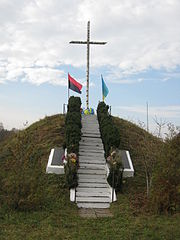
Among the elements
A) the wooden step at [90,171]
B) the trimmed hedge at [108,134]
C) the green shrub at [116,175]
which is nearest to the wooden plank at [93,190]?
the green shrub at [116,175]

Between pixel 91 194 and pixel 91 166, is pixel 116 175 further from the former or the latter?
pixel 91 166

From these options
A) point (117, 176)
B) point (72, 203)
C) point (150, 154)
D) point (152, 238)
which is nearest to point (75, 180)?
point (72, 203)

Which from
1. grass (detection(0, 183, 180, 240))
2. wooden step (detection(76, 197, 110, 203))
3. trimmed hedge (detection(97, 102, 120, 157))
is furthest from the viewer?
trimmed hedge (detection(97, 102, 120, 157))

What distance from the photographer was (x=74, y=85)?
61.1ft

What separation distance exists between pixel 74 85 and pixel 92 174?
853 cm

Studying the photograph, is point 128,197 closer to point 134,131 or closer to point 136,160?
point 136,160

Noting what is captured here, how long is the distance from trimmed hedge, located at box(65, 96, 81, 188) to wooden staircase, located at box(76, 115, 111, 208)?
52 centimetres

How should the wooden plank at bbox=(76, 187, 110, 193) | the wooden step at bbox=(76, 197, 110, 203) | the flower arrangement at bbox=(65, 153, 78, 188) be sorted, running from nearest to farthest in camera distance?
the wooden step at bbox=(76, 197, 110, 203) → the flower arrangement at bbox=(65, 153, 78, 188) → the wooden plank at bbox=(76, 187, 110, 193)

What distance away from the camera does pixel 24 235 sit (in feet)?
20.3

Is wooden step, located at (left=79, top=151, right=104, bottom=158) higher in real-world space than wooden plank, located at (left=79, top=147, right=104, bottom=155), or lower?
lower

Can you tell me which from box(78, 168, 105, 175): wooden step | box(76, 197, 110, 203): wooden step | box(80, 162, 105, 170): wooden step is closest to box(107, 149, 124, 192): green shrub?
box(76, 197, 110, 203): wooden step

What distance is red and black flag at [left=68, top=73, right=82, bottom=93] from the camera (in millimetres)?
18469

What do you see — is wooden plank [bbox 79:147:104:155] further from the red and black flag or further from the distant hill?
the red and black flag

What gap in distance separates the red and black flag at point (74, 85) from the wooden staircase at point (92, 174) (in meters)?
4.12
